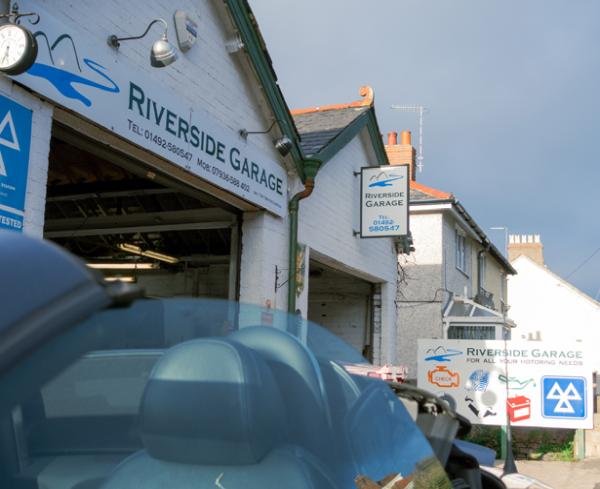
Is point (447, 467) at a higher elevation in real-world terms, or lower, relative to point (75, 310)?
lower

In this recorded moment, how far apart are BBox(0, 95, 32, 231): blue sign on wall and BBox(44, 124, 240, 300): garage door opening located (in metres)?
0.70

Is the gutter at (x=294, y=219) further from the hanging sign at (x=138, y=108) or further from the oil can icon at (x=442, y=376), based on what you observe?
the oil can icon at (x=442, y=376)

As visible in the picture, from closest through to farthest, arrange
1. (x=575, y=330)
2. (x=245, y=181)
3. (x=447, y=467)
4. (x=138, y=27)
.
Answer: (x=447, y=467), (x=138, y=27), (x=245, y=181), (x=575, y=330)

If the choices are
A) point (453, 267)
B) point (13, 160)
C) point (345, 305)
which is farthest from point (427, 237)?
point (13, 160)

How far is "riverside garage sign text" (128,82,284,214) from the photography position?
6.93m

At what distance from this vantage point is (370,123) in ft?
44.8

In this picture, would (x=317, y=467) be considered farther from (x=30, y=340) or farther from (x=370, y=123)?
(x=370, y=123)

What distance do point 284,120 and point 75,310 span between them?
8906mm


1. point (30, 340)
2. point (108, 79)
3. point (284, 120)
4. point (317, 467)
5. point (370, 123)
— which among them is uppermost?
point (370, 123)

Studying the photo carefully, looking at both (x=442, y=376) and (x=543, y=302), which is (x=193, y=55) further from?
(x=543, y=302)

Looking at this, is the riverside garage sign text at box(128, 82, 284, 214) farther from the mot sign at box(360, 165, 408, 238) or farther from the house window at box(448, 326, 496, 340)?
the house window at box(448, 326, 496, 340)

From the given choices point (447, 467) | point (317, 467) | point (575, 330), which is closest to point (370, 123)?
point (447, 467)

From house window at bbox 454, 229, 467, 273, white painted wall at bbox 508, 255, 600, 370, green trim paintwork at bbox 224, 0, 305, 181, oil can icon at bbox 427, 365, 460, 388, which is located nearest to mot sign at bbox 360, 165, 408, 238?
green trim paintwork at bbox 224, 0, 305, 181

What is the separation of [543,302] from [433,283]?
2407 centimetres
